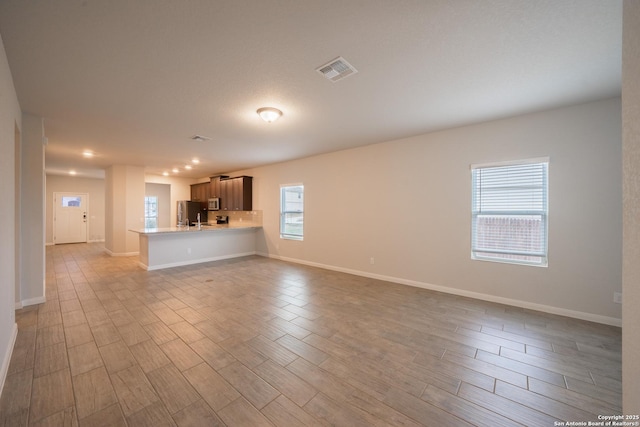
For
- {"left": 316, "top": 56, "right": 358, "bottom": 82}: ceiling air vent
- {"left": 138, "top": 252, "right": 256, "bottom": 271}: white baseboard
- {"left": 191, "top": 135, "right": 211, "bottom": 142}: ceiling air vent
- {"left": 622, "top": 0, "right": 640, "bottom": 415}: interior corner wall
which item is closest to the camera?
{"left": 622, "top": 0, "right": 640, "bottom": 415}: interior corner wall

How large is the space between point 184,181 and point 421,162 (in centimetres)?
946

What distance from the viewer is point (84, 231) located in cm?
967

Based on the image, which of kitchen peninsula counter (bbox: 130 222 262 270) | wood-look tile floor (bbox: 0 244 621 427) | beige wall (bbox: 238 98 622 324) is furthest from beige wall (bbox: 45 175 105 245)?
beige wall (bbox: 238 98 622 324)

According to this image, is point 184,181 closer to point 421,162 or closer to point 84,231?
point 84,231

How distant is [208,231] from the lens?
6395 mm

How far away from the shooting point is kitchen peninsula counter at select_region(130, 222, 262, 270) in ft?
18.4

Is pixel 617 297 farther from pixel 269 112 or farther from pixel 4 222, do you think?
pixel 4 222

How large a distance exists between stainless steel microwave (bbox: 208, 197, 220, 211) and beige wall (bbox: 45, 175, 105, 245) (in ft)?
17.1

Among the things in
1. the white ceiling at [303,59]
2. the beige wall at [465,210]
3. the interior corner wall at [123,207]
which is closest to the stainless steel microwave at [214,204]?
the interior corner wall at [123,207]

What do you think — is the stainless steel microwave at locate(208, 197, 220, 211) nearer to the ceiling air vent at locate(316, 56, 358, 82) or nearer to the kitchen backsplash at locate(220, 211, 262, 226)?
the kitchen backsplash at locate(220, 211, 262, 226)

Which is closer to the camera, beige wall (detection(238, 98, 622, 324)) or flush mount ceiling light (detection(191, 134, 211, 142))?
beige wall (detection(238, 98, 622, 324))

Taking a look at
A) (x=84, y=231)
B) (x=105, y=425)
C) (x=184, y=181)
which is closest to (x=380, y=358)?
(x=105, y=425)

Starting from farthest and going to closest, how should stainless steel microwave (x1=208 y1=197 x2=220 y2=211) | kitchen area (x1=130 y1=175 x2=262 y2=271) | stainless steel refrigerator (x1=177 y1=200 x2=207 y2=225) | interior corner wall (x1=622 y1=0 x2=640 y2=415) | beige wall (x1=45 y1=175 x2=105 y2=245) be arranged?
stainless steel refrigerator (x1=177 y1=200 x2=207 y2=225)
beige wall (x1=45 y1=175 x2=105 y2=245)
stainless steel microwave (x1=208 y1=197 x2=220 y2=211)
kitchen area (x1=130 y1=175 x2=262 y2=271)
interior corner wall (x1=622 y1=0 x2=640 y2=415)

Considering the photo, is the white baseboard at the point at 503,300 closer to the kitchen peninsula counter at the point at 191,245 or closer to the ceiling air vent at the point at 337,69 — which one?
the kitchen peninsula counter at the point at 191,245
